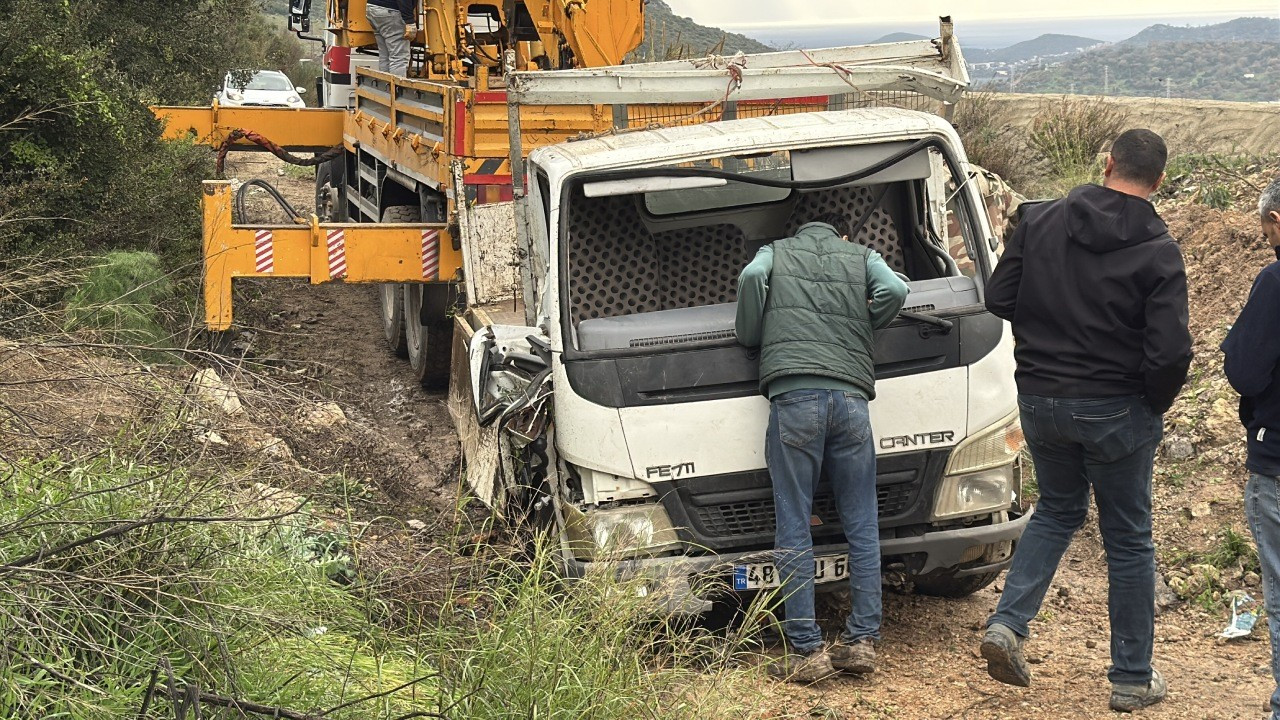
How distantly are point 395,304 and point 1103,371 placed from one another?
266 inches

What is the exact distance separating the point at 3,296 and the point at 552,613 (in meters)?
2.20

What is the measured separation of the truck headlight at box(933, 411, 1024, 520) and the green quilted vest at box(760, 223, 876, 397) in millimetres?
529

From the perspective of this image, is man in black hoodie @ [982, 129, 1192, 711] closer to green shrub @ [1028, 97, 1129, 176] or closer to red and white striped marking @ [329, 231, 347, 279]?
red and white striped marking @ [329, 231, 347, 279]

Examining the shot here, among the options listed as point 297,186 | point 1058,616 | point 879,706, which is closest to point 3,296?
point 879,706

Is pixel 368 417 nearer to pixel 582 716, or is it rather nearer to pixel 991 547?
pixel 991 547

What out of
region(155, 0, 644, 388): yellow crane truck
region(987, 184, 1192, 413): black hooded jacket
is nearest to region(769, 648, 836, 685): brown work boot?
region(987, 184, 1192, 413): black hooded jacket

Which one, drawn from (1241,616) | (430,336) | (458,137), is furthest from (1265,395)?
(430,336)

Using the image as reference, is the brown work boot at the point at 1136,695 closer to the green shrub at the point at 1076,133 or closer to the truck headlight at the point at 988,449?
the truck headlight at the point at 988,449

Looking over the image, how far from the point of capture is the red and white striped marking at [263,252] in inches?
315

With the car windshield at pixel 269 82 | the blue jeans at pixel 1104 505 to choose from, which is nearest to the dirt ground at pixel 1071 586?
the blue jeans at pixel 1104 505

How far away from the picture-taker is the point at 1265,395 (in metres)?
4.04

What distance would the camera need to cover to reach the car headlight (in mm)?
4953

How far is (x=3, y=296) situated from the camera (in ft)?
15.0

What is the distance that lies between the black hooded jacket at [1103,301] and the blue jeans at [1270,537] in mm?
416
